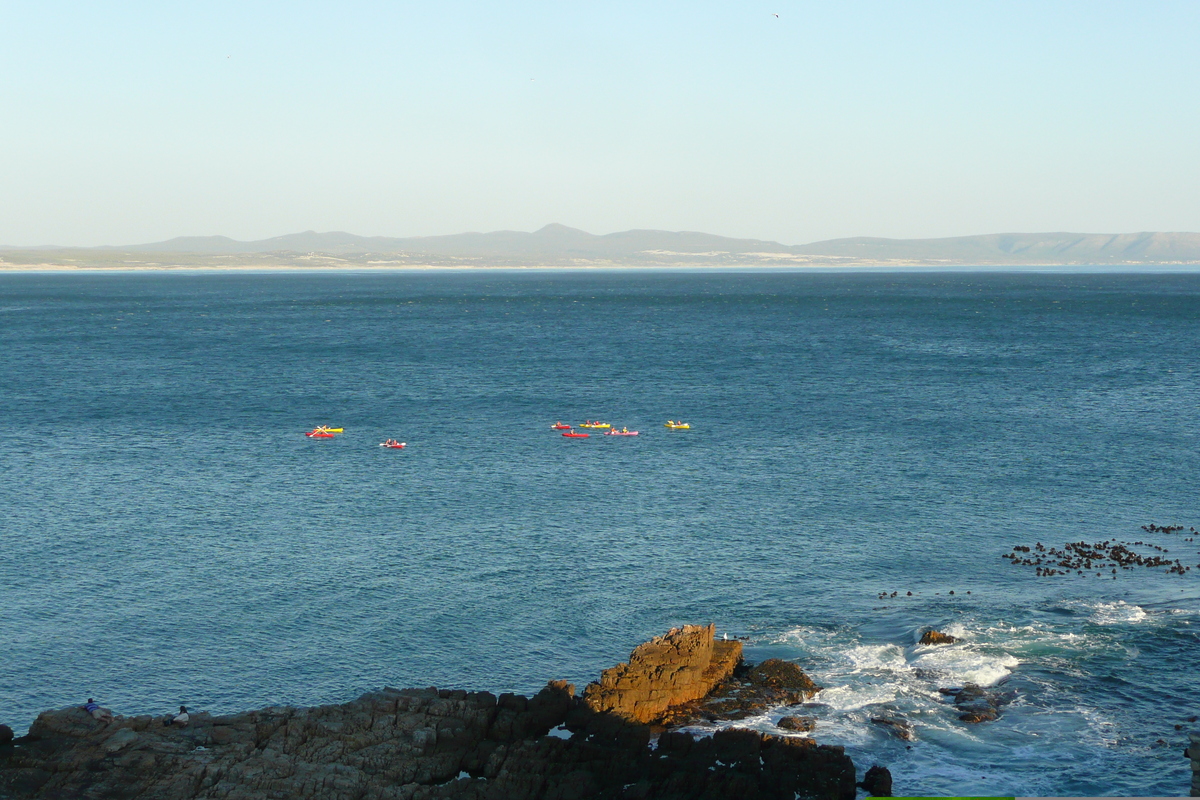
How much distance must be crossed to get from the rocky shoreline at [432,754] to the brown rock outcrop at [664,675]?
142mm

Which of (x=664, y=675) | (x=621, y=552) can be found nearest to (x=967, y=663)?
(x=664, y=675)

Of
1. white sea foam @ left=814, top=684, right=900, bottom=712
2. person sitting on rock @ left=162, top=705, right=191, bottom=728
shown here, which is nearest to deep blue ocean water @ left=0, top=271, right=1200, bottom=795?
white sea foam @ left=814, top=684, right=900, bottom=712

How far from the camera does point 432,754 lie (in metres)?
42.0

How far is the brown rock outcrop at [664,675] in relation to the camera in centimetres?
4725

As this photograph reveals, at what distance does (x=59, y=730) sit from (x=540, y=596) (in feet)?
91.6

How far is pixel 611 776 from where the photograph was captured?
4050 cm

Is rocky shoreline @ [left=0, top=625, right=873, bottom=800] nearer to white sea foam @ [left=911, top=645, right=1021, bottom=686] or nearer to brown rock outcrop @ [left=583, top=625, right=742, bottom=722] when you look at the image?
brown rock outcrop @ [left=583, top=625, right=742, bottom=722]

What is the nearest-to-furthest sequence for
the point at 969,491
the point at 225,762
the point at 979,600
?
1. the point at 225,762
2. the point at 979,600
3. the point at 969,491

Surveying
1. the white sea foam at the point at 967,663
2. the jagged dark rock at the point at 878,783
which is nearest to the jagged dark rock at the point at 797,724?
the jagged dark rock at the point at 878,783

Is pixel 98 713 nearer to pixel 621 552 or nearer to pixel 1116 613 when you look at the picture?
pixel 621 552

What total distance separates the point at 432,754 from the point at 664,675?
11917 millimetres

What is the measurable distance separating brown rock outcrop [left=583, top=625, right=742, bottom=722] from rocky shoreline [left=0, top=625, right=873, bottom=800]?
0.46 feet

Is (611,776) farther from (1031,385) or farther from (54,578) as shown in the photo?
(1031,385)

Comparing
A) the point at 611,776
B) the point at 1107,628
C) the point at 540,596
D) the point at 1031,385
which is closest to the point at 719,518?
the point at 540,596
